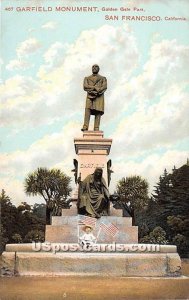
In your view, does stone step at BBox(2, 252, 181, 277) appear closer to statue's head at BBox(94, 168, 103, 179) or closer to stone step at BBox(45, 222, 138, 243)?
stone step at BBox(45, 222, 138, 243)

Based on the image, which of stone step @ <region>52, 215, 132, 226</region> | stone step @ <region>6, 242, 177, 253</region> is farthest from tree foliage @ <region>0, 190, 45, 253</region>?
stone step @ <region>6, 242, 177, 253</region>

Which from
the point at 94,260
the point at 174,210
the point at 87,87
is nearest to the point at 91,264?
the point at 94,260

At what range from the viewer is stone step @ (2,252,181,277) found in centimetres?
1115

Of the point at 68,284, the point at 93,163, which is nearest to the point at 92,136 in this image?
the point at 93,163

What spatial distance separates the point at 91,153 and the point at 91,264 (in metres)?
6.16

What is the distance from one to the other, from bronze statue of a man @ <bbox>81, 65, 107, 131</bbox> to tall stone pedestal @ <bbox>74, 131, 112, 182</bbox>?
0.81 metres

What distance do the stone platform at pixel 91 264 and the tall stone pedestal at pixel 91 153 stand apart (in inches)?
210

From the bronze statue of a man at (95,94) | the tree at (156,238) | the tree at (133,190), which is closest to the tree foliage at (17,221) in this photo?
the tree at (133,190)

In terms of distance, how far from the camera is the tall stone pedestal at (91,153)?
54.5 ft

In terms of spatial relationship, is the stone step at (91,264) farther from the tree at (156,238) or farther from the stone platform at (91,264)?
the tree at (156,238)

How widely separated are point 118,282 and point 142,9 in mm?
6610

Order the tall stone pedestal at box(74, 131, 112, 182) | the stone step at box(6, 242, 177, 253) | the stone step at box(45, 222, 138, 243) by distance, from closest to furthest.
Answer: the stone step at box(6, 242, 177, 253), the stone step at box(45, 222, 138, 243), the tall stone pedestal at box(74, 131, 112, 182)

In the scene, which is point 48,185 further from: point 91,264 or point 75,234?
point 91,264

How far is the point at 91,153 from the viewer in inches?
659
